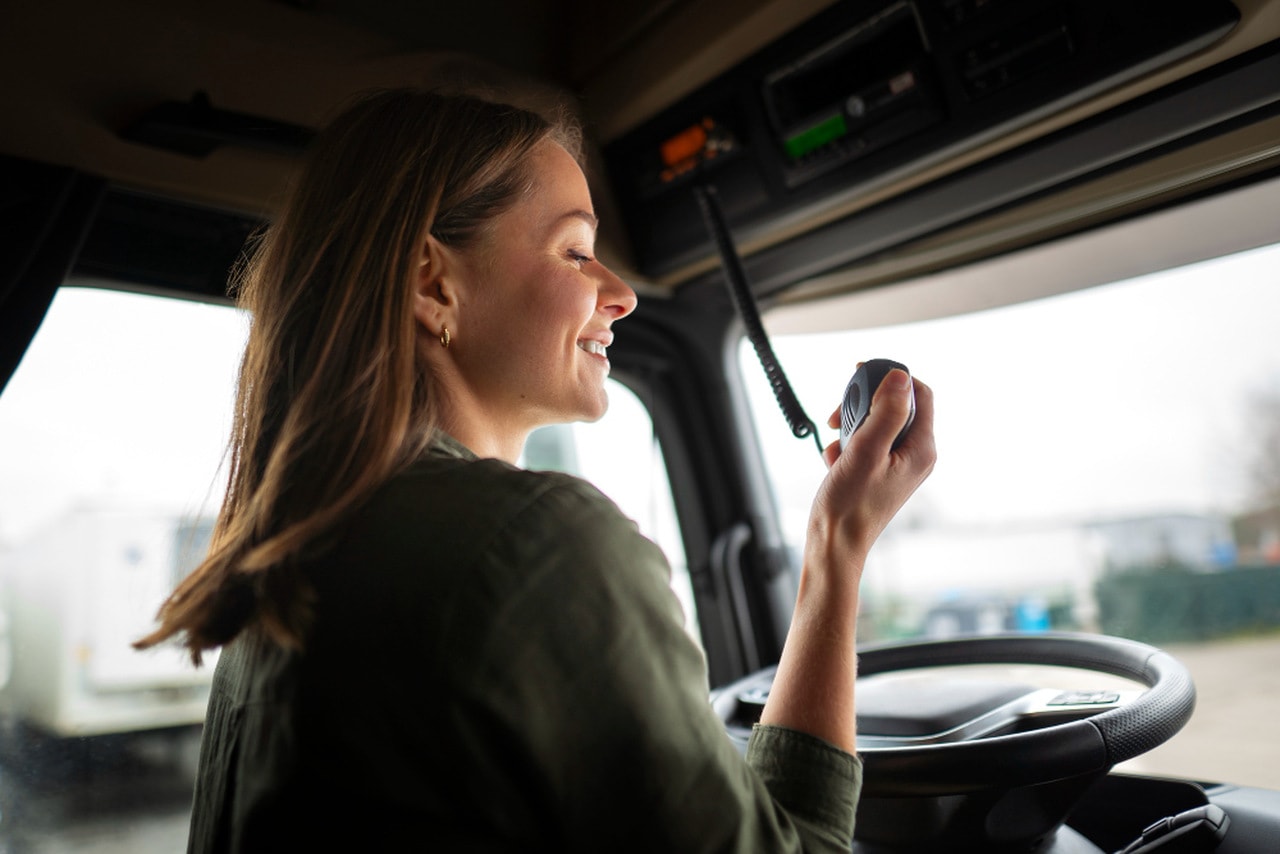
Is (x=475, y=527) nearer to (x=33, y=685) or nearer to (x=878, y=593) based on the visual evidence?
(x=33, y=685)

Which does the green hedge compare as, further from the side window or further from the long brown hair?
the side window

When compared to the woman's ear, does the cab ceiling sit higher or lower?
higher

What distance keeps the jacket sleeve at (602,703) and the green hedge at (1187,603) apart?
115 cm

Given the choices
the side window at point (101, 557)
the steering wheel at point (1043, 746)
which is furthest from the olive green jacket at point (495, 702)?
the side window at point (101, 557)

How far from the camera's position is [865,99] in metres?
1.58

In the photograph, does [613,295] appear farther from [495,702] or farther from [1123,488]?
[1123,488]

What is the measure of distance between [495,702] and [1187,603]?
4.58 feet

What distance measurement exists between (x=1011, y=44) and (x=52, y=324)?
1.58 meters

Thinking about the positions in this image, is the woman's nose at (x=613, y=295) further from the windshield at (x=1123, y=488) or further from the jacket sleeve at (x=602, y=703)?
the windshield at (x=1123, y=488)

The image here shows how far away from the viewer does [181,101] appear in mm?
1438

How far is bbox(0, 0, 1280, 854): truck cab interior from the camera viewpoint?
1.33m

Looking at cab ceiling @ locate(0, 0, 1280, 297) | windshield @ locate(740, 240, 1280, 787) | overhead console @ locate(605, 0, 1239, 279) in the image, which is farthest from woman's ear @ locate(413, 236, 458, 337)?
windshield @ locate(740, 240, 1280, 787)

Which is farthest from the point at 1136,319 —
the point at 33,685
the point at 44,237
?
the point at 33,685

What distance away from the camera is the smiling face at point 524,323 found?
1034mm
